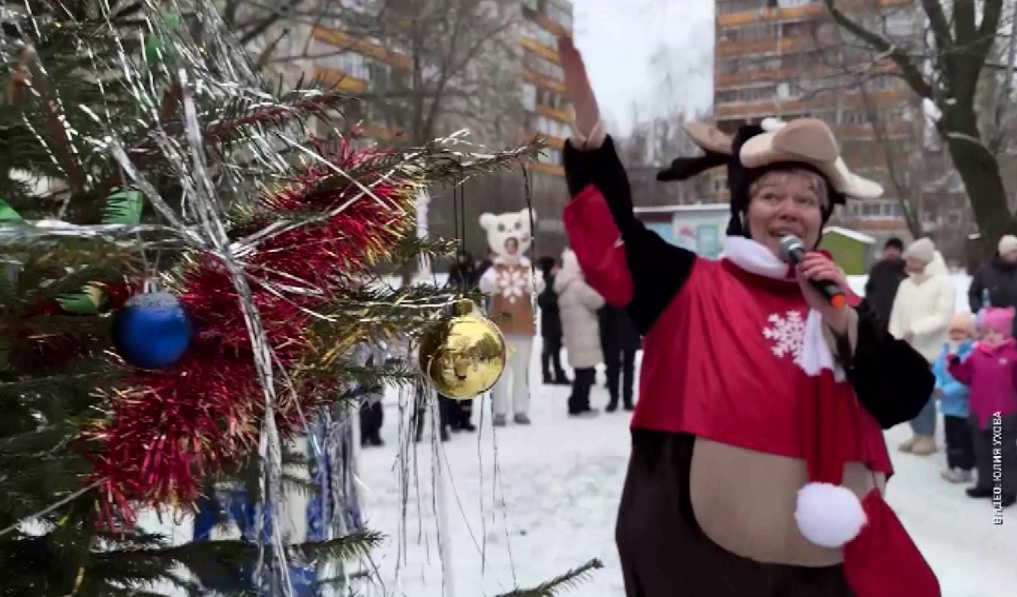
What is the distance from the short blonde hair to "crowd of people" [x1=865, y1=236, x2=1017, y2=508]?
8.76 ft

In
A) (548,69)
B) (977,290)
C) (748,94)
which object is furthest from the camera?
(748,94)

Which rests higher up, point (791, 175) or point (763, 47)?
point (763, 47)

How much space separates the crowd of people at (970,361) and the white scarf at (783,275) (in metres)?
2.76

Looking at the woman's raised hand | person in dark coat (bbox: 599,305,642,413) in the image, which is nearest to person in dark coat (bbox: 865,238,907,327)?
person in dark coat (bbox: 599,305,642,413)

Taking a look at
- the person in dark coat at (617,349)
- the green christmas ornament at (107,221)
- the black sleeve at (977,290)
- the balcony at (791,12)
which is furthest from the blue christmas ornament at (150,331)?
the balcony at (791,12)

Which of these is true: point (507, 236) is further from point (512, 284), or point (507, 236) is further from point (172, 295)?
point (172, 295)

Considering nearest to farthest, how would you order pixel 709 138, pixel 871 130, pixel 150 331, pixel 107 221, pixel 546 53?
pixel 150 331 → pixel 107 221 → pixel 546 53 → pixel 709 138 → pixel 871 130

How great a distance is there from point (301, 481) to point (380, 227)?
2.91 feet

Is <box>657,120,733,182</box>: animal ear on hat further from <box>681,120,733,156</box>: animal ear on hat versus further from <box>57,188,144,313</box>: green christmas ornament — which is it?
<box>57,188,144,313</box>: green christmas ornament

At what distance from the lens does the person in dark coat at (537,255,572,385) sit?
945cm

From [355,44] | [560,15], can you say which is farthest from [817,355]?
[355,44]

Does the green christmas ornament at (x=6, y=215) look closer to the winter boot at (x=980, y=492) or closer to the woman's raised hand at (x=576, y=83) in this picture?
the woman's raised hand at (x=576, y=83)

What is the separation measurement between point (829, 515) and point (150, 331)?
5.14 ft

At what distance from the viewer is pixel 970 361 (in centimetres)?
545
